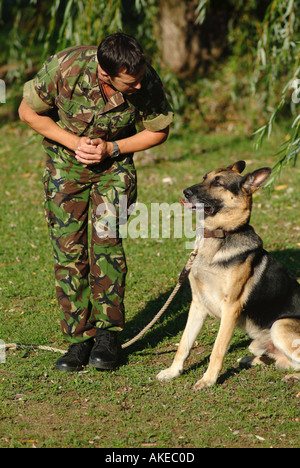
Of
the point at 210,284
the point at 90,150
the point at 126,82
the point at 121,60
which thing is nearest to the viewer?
the point at 121,60

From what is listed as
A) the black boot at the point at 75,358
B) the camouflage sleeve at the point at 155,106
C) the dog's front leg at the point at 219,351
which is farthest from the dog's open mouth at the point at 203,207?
the black boot at the point at 75,358

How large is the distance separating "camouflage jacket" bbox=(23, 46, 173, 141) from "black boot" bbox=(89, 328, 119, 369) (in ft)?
4.83

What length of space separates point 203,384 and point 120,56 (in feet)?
7.57

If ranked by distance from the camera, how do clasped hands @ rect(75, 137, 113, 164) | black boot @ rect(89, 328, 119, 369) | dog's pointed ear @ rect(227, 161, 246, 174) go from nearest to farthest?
clasped hands @ rect(75, 137, 113, 164), black boot @ rect(89, 328, 119, 369), dog's pointed ear @ rect(227, 161, 246, 174)

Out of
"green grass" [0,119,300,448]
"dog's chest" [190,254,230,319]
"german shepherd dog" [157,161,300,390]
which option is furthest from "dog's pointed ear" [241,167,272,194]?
"green grass" [0,119,300,448]

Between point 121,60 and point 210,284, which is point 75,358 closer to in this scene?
point 210,284

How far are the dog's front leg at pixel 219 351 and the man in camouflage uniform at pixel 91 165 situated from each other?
2.30 feet

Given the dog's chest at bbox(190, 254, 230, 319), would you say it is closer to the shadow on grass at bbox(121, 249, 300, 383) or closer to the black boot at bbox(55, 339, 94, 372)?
the shadow on grass at bbox(121, 249, 300, 383)

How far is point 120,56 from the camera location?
359 centimetres

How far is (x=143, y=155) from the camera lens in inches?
422

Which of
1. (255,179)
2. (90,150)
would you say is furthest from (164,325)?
(90,150)

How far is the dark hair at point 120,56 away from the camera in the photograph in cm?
360

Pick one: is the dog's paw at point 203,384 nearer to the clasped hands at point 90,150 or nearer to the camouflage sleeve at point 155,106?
the clasped hands at point 90,150

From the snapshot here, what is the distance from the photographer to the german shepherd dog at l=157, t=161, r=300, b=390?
13.9 ft
